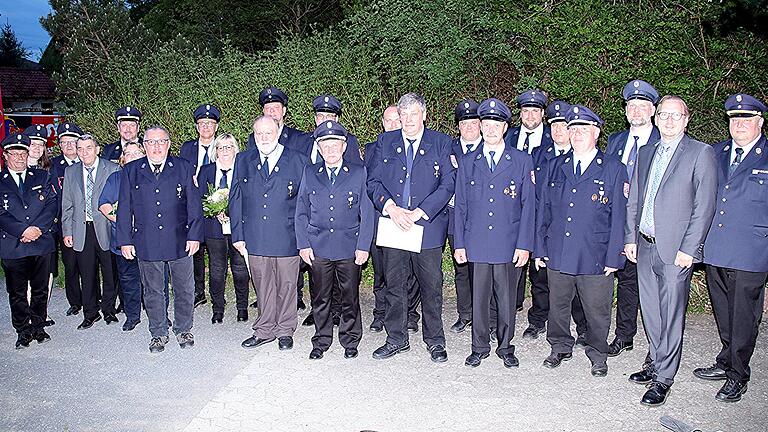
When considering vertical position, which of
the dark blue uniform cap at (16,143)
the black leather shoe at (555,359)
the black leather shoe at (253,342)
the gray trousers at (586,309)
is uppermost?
the dark blue uniform cap at (16,143)

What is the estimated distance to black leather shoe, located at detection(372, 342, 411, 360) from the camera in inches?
250

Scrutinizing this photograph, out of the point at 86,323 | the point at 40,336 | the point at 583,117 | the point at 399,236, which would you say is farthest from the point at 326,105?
the point at 40,336

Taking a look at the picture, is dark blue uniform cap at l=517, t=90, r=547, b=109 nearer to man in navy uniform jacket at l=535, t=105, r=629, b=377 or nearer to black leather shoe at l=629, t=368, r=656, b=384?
man in navy uniform jacket at l=535, t=105, r=629, b=377

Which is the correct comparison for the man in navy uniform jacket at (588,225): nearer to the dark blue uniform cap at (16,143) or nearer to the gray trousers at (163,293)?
the gray trousers at (163,293)

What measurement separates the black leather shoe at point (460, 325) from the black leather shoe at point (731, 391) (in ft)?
8.18

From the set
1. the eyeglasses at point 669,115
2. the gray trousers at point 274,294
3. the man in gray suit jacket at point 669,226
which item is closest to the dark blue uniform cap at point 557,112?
the man in gray suit jacket at point 669,226

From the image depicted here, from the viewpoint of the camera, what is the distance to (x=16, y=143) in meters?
6.87

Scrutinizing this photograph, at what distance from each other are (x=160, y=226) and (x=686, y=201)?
4.51 m

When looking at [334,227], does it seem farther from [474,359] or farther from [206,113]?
[206,113]

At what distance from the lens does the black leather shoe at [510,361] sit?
607 cm

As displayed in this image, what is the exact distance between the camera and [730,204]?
5.46 m

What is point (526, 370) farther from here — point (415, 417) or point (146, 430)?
point (146, 430)

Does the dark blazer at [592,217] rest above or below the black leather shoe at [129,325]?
above

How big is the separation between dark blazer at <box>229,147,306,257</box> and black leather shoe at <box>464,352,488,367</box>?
1.87 metres
